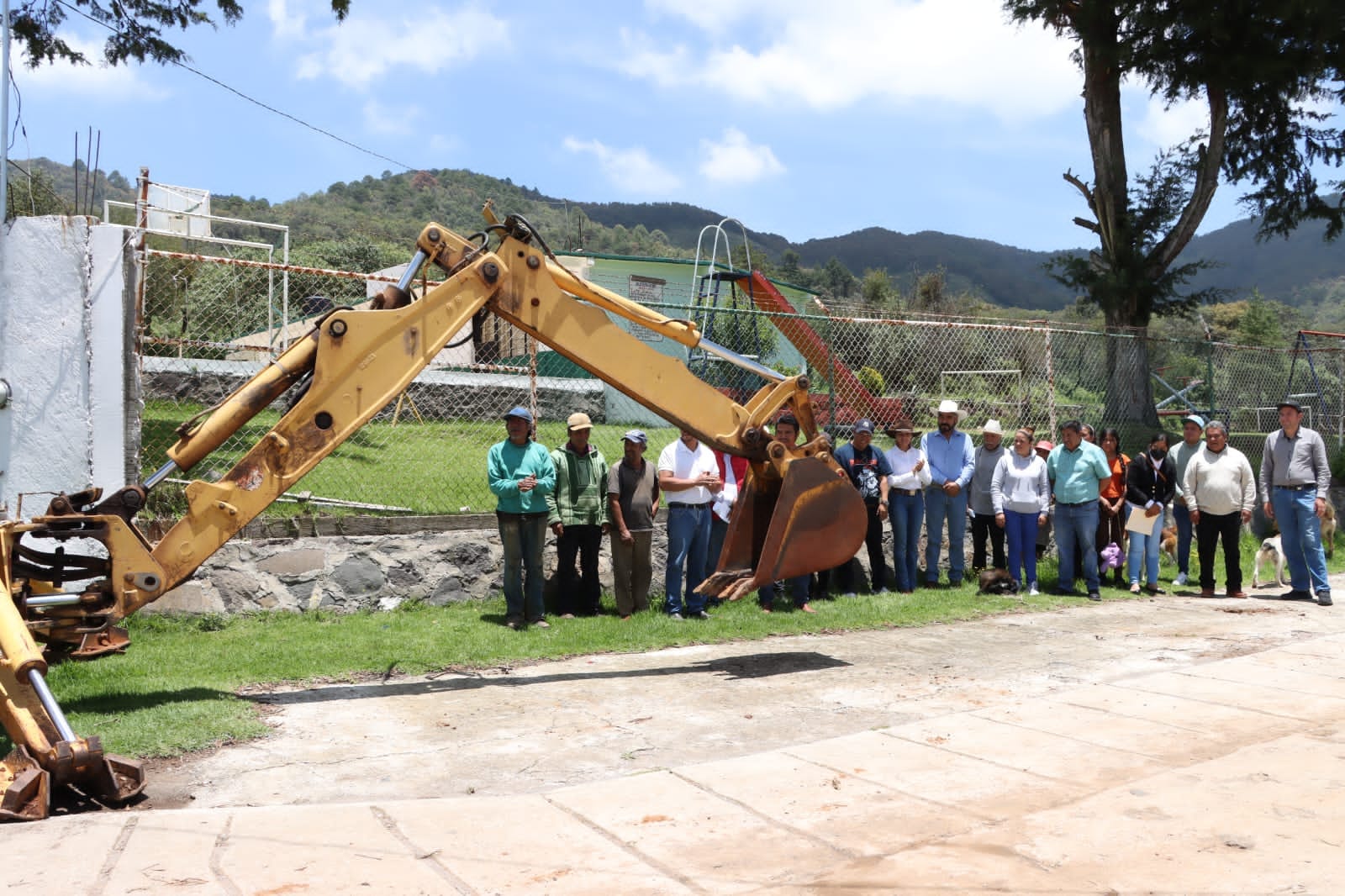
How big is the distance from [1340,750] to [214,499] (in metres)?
6.52

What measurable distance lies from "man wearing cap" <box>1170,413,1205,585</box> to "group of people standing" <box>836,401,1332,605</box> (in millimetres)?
22

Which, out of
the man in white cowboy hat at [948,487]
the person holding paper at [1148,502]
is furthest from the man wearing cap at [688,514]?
the person holding paper at [1148,502]

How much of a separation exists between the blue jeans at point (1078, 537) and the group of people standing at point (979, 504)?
1cm

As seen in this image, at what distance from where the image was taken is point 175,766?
5770mm

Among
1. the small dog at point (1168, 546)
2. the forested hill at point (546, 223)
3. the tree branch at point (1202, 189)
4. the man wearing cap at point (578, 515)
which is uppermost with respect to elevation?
the forested hill at point (546, 223)

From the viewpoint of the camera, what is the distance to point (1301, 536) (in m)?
11.8

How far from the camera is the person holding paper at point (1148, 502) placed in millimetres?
12133

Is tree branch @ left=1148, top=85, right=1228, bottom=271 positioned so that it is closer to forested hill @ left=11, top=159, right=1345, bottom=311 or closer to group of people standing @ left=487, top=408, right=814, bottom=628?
forested hill @ left=11, top=159, right=1345, bottom=311

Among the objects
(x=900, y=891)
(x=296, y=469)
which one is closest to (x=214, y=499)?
(x=296, y=469)

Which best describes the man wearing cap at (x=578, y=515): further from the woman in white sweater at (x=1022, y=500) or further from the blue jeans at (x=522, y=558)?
the woman in white sweater at (x=1022, y=500)

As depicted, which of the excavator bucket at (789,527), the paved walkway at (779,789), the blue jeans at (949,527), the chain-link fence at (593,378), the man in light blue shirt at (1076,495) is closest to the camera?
the paved walkway at (779,789)

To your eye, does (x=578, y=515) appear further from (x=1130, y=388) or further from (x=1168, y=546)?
(x=1130, y=388)

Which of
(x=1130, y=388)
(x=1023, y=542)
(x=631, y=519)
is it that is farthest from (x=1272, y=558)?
(x=631, y=519)

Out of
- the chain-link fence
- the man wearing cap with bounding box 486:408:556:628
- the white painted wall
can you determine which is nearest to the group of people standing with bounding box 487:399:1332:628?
the man wearing cap with bounding box 486:408:556:628
